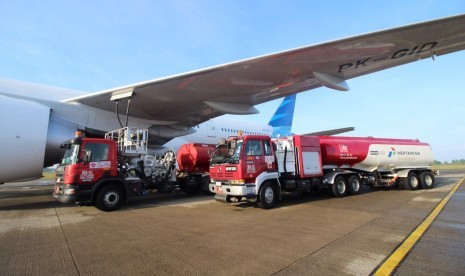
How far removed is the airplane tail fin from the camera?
23795mm

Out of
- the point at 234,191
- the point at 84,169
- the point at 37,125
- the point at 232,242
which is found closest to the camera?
the point at 232,242

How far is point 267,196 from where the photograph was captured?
919cm

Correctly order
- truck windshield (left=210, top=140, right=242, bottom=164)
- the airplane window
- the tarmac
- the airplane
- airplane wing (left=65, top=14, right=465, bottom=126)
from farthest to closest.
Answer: the airplane window < truck windshield (left=210, top=140, right=242, bottom=164) < the airplane < airplane wing (left=65, top=14, right=465, bottom=126) < the tarmac

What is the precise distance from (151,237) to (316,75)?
21.1 ft

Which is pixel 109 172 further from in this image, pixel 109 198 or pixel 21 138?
pixel 21 138

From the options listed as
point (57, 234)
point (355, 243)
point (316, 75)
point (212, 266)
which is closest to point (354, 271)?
point (355, 243)

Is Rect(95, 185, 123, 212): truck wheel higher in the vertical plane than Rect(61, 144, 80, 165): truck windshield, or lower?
lower

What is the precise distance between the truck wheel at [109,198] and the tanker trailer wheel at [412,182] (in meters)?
13.0

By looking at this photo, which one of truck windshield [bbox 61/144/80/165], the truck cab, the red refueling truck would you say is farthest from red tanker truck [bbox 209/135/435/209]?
truck windshield [bbox 61/144/80/165]

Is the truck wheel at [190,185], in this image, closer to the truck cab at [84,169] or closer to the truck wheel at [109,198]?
the truck wheel at [109,198]

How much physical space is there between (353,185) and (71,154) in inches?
425

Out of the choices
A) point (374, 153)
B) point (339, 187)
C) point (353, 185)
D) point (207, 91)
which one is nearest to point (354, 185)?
point (353, 185)

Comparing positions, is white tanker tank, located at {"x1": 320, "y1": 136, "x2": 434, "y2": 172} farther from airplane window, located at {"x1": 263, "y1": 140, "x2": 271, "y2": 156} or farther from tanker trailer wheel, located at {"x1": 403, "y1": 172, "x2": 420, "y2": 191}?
airplane window, located at {"x1": 263, "y1": 140, "x2": 271, "y2": 156}

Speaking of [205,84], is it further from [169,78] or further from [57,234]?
[57,234]
